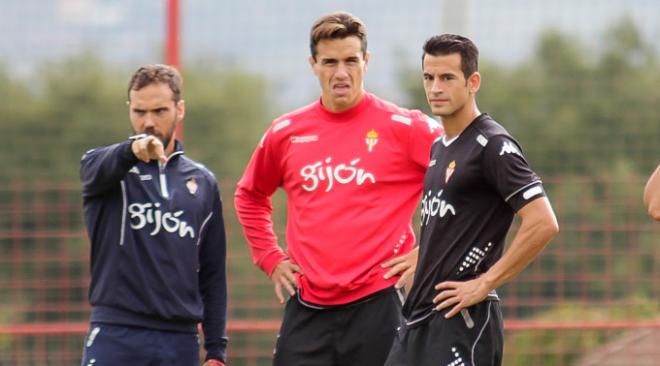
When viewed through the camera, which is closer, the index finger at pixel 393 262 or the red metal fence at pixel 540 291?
the index finger at pixel 393 262

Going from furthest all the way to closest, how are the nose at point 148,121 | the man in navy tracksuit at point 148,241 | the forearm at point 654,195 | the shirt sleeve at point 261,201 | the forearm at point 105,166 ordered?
the shirt sleeve at point 261,201 < the nose at point 148,121 < the man in navy tracksuit at point 148,241 < the forearm at point 105,166 < the forearm at point 654,195

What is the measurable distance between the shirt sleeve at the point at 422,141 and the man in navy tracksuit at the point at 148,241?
0.93 m

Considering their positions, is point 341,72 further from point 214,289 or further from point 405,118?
point 214,289

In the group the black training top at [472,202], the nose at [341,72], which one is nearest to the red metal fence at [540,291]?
the nose at [341,72]

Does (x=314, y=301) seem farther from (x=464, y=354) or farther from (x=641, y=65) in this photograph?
(x=641, y=65)

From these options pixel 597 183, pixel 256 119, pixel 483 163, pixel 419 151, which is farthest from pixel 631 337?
pixel 256 119

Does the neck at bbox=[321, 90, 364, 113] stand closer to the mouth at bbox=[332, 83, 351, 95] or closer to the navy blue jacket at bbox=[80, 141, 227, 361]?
the mouth at bbox=[332, 83, 351, 95]

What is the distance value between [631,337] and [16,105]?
537 inches

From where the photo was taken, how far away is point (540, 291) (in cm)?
1001

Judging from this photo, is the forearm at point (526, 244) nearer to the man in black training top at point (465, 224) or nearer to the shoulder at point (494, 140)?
the man in black training top at point (465, 224)

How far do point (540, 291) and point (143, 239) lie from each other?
4544 millimetres

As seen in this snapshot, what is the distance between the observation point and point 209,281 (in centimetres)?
642

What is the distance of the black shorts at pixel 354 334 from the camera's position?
623 cm

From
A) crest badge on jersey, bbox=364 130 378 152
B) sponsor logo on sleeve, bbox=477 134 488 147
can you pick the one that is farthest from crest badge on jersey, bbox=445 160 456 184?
crest badge on jersey, bbox=364 130 378 152
